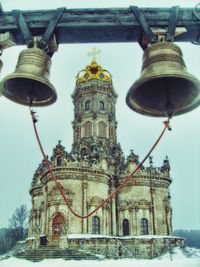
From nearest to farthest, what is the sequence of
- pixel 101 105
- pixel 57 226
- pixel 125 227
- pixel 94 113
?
pixel 57 226
pixel 125 227
pixel 94 113
pixel 101 105

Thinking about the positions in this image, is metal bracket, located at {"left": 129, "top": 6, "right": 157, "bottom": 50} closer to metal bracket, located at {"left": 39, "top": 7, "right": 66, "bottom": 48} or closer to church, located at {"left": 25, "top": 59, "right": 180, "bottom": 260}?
metal bracket, located at {"left": 39, "top": 7, "right": 66, "bottom": 48}

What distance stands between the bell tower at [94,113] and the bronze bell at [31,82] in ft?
107

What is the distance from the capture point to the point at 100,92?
140 feet

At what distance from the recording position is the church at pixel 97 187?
29.1m

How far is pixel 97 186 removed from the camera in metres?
31.4

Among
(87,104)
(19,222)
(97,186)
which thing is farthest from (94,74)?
(19,222)

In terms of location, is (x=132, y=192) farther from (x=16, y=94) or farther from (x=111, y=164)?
(x=16, y=94)

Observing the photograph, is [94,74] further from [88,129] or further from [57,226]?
[57,226]

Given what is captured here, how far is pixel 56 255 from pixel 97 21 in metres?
23.6

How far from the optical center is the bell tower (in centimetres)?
3944

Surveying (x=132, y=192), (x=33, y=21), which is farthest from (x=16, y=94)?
(x=132, y=192)

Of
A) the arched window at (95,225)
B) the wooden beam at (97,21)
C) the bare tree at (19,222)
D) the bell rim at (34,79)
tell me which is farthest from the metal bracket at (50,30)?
the bare tree at (19,222)

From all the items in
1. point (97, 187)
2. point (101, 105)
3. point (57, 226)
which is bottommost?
point (57, 226)

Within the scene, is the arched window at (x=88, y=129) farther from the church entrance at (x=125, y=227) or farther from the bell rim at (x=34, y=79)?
the bell rim at (x=34, y=79)
